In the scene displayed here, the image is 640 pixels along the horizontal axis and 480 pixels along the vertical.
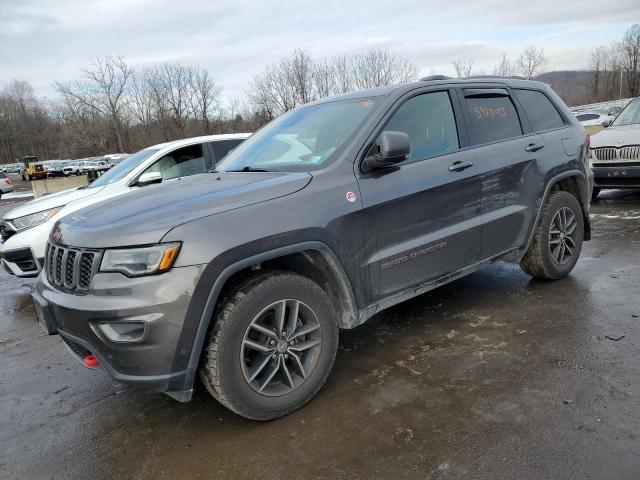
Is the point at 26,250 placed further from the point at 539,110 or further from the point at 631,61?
the point at 631,61

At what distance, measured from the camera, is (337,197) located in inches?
117

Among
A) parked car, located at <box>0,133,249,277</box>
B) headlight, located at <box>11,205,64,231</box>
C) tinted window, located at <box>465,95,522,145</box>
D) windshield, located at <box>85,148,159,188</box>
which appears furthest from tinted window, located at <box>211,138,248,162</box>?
tinted window, located at <box>465,95,522,145</box>

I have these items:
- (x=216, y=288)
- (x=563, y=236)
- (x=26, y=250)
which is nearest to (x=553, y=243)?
(x=563, y=236)

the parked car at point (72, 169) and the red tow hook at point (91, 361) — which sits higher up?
the parked car at point (72, 169)

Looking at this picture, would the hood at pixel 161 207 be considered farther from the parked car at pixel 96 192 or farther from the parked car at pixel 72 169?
the parked car at pixel 72 169

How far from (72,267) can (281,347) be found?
1.22 meters

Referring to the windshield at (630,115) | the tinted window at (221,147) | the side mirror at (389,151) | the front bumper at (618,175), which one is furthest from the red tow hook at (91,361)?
the windshield at (630,115)

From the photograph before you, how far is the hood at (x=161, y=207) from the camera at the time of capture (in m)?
2.47

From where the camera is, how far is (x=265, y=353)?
275cm

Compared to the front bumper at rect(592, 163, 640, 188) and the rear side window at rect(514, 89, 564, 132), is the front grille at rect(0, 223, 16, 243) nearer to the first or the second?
the rear side window at rect(514, 89, 564, 132)

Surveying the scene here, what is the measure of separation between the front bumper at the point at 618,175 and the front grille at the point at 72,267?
323 inches

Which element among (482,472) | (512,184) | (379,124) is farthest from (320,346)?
(512,184)

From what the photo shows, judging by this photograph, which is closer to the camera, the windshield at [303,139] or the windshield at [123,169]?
the windshield at [303,139]

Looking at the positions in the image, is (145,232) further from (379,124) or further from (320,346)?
(379,124)
